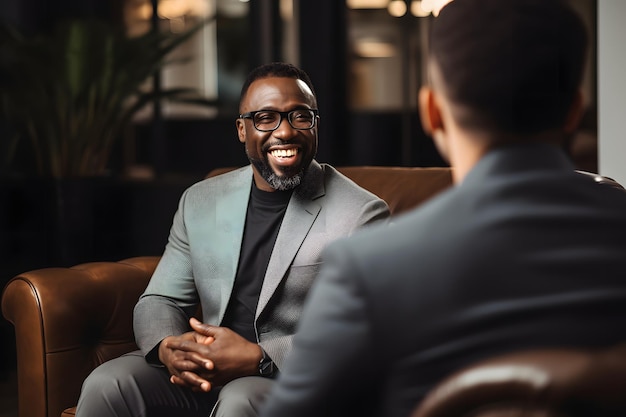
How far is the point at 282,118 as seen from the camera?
2320 mm

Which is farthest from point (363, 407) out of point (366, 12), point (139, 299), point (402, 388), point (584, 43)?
point (366, 12)

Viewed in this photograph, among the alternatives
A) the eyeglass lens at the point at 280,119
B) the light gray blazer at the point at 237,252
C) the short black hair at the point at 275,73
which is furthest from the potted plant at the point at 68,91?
the eyeglass lens at the point at 280,119

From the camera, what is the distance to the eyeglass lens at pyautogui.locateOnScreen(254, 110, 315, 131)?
2320 millimetres

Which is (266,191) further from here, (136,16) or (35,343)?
(136,16)

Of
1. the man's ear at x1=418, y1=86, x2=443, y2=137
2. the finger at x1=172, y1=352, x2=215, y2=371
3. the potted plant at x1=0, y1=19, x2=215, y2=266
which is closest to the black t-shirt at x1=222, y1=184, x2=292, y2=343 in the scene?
the finger at x1=172, y1=352, x2=215, y2=371

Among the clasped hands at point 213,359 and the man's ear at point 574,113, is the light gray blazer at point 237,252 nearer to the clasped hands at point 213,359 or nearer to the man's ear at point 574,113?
the clasped hands at point 213,359

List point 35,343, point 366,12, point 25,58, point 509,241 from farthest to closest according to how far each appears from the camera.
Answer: point 366,12 < point 25,58 < point 35,343 < point 509,241

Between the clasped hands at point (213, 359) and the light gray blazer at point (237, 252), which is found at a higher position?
the light gray blazer at point (237, 252)

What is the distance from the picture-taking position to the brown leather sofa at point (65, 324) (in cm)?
237

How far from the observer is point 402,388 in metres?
0.82

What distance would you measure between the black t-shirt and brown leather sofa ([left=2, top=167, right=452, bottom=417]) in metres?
0.42

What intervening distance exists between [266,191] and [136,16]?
3.40m

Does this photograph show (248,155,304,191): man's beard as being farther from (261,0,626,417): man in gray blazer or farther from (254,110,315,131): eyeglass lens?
(261,0,626,417): man in gray blazer

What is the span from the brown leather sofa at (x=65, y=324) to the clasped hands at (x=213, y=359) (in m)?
0.43
